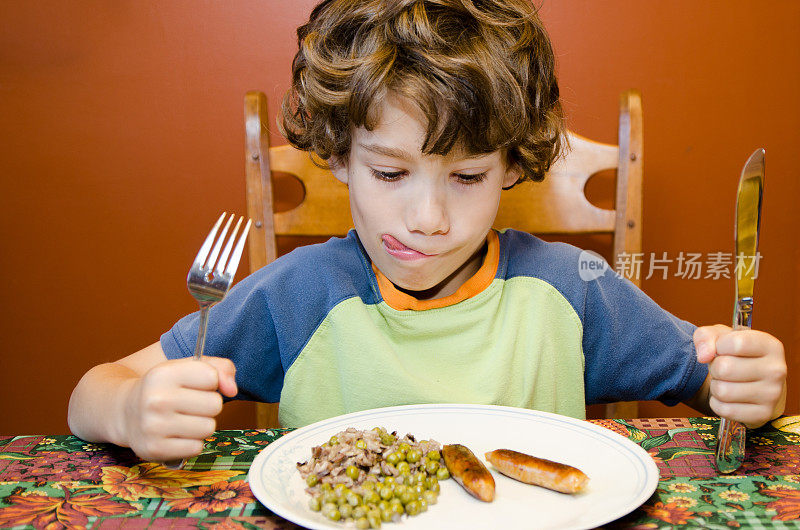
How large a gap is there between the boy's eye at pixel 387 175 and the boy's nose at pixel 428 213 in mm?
45

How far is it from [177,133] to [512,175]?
997mm

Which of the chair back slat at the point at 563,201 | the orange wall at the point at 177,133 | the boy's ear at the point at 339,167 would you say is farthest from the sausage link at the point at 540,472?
the orange wall at the point at 177,133

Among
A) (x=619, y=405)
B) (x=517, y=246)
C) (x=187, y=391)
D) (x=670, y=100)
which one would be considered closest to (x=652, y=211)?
(x=670, y=100)

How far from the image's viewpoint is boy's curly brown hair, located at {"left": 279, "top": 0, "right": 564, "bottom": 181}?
3.09ft

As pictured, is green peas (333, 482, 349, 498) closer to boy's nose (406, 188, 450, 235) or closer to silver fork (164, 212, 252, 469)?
silver fork (164, 212, 252, 469)

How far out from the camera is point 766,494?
0.73 meters

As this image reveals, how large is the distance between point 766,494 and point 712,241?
1278 millimetres

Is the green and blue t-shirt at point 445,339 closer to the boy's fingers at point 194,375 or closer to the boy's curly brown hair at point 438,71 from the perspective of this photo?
the boy's curly brown hair at point 438,71

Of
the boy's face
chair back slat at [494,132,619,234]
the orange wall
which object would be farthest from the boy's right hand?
the orange wall

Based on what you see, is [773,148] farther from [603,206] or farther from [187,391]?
[187,391]

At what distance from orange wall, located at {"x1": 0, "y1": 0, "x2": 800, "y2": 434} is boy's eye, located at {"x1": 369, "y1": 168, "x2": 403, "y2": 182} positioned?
0.85 m

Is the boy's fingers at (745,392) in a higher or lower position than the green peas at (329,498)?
higher

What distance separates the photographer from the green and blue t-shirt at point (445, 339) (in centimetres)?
113

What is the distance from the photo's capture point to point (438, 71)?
937 mm
